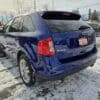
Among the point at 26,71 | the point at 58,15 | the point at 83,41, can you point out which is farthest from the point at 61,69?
the point at 58,15

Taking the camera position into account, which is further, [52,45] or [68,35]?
[68,35]

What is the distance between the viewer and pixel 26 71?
4566 mm

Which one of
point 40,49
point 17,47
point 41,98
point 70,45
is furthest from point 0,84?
point 70,45

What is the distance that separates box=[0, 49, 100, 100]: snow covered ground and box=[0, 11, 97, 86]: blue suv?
278 millimetres

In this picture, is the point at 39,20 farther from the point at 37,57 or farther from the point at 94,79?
the point at 94,79

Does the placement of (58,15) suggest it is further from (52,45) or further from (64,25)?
(52,45)

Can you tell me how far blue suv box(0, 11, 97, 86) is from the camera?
373 centimetres

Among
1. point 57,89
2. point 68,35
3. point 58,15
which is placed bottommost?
point 57,89

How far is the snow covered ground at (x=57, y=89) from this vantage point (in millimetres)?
4023

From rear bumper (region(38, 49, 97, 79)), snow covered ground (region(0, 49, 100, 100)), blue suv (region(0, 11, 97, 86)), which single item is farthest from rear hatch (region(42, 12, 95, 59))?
snow covered ground (region(0, 49, 100, 100))

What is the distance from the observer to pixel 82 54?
13.8ft

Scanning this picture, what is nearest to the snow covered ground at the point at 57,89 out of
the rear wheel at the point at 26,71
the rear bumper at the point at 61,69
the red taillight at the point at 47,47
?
the rear wheel at the point at 26,71

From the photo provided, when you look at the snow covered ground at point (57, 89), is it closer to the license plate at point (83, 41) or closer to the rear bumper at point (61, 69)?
the rear bumper at point (61, 69)

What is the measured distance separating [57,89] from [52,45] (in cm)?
118
